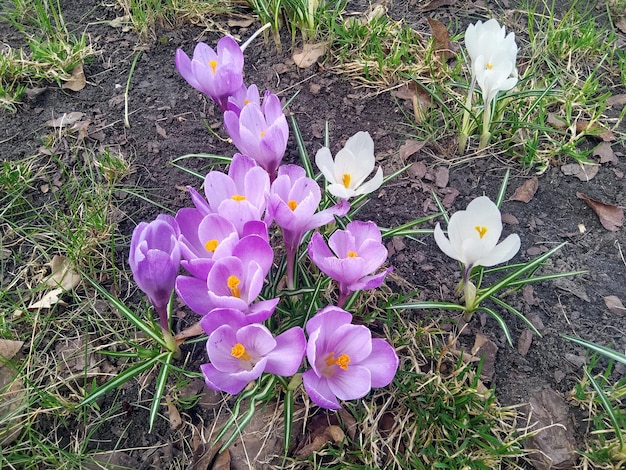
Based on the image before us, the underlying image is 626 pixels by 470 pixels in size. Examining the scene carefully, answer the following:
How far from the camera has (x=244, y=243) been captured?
1.07 m

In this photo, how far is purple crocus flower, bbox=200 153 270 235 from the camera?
114 centimetres

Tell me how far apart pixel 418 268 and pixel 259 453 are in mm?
760

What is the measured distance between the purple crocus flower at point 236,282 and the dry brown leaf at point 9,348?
801 millimetres

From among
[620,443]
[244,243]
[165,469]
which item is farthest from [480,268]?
[165,469]

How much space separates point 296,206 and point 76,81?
1.62 metres

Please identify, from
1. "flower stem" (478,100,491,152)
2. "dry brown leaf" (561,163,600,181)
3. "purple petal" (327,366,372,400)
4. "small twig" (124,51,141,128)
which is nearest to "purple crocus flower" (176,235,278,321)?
"purple petal" (327,366,372,400)

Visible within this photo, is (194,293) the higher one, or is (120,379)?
(194,293)

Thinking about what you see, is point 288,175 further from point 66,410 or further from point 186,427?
point 66,410

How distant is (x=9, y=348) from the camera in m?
1.52

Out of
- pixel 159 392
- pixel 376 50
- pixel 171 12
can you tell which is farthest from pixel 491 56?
pixel 171 12

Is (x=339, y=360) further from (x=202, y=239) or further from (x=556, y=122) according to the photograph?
(x=556, y=122)

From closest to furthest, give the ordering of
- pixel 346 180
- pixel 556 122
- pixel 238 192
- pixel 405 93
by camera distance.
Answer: pixel 238 192 → pixel 346 180 → pixel 556 122 → pixel 405 93

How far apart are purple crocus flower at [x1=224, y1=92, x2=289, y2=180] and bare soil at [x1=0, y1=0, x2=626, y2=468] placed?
57 centimetres

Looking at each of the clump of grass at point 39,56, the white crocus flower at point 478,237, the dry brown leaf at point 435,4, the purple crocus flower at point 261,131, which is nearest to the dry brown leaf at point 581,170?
the white crocus flower at point 478,237
